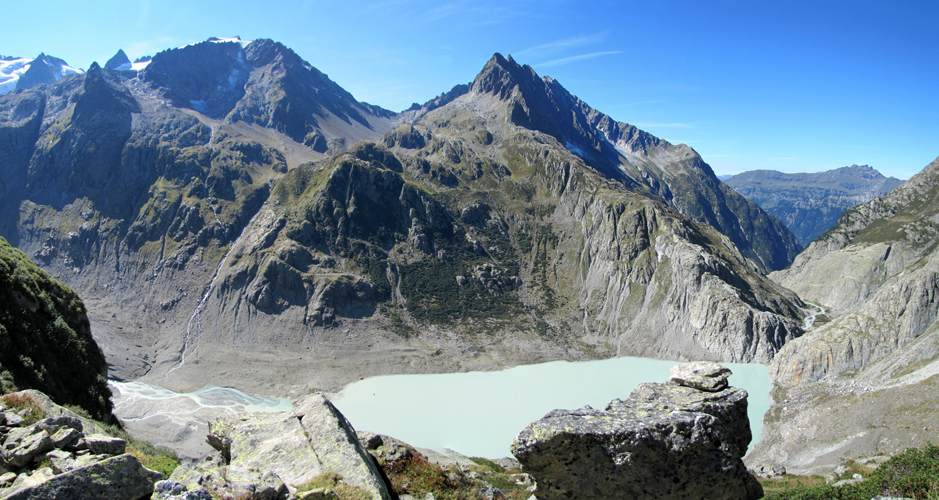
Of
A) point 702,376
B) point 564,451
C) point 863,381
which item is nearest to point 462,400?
point 863,381

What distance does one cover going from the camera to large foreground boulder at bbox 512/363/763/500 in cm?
1447

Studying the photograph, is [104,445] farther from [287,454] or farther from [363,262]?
[363,262]

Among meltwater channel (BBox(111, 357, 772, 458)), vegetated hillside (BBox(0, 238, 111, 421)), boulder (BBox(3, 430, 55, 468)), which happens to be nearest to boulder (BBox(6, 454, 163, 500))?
boulder (BBox(3, 430, 55, 468))

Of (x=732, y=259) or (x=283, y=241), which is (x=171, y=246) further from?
(x=732, y=259)

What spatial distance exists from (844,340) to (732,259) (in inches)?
2248

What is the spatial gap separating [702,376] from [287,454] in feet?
47.3

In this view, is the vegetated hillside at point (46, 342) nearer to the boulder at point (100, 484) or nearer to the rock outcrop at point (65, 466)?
the rock outcrop at point (65, 466)

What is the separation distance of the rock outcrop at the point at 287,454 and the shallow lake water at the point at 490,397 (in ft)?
174

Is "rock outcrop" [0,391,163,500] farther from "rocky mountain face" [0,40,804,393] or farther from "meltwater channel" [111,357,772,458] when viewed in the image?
"rocky mountain face" [0,40,804,393]

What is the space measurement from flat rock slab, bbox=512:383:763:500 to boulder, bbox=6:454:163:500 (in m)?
9.81

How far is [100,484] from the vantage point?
8547 mm

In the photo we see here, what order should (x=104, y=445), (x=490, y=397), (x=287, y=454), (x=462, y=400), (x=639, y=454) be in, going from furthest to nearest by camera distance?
(x=490, y=397)
(x=462, y=400)
(x=639, y=454)
(x=287, y=454)
(x=104, y=445)

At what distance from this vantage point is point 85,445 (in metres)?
9.85

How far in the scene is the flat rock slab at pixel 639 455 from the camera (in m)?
14.5
